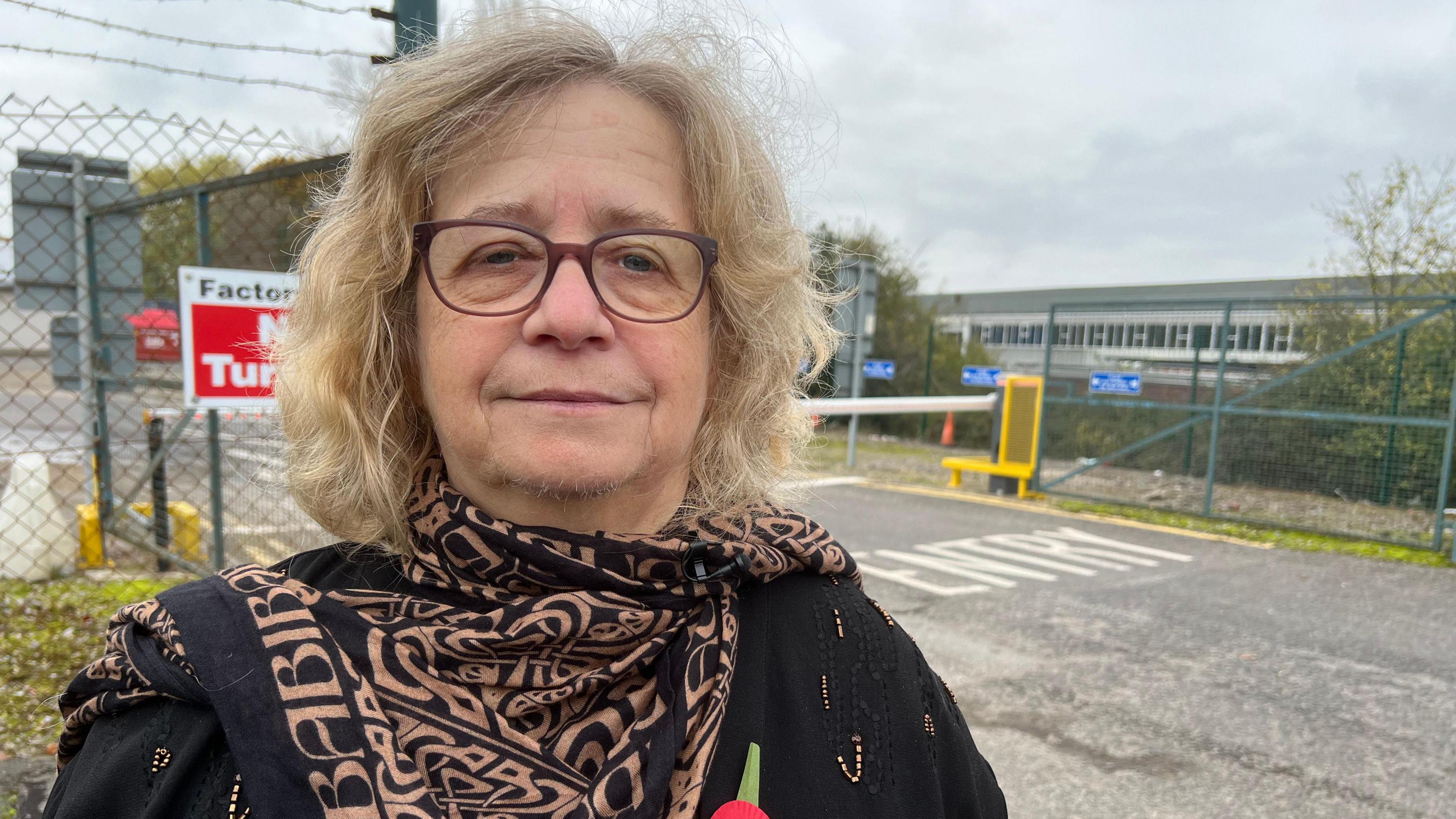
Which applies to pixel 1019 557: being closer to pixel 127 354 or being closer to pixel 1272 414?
pixel 1272 414

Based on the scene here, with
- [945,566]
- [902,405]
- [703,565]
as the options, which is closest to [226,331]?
[703,565]

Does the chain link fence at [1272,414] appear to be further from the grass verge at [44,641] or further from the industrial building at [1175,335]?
the grass verge at [44,641]

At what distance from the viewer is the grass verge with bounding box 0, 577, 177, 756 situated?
3.25 meters

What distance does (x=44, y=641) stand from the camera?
407 cm

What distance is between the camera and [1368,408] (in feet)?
26.9

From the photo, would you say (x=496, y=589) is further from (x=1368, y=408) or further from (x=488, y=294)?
(x=1368, y=408)

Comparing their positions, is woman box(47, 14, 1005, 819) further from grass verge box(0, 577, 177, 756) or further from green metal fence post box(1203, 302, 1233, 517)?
green metal fence post box(1203, 302, 1233, 517)

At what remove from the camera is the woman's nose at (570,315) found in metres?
1.16

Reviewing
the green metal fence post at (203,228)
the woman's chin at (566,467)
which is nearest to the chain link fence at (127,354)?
the green metal fence post at (203,228)

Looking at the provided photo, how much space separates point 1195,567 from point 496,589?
702 centimetres

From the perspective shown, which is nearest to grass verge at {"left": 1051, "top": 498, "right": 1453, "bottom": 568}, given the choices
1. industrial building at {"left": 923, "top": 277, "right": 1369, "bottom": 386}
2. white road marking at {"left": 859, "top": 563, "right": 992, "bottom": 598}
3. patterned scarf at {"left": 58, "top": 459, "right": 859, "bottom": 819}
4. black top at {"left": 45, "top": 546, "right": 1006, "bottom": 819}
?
industrial building at {"left": 923, "top": 277, "right": 1369, "bottom": 386}

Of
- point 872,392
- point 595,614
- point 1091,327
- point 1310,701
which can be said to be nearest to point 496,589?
point 595,614

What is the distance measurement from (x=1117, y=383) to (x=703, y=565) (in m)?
9.58

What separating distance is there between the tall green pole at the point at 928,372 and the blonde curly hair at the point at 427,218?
625 inches
